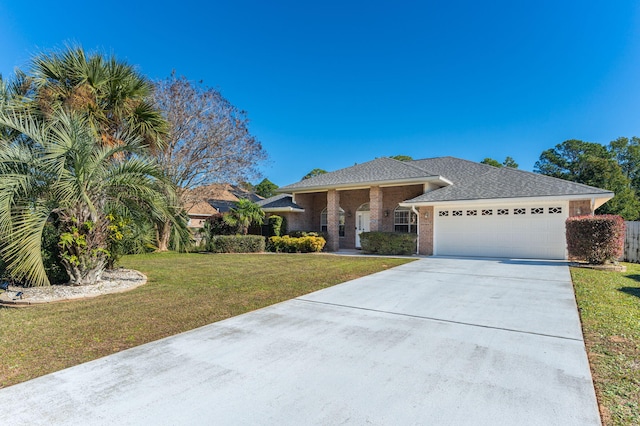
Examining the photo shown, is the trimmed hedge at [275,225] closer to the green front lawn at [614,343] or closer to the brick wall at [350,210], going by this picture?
the brick wall at [350,210]

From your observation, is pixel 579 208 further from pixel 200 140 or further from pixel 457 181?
pixel 200 140

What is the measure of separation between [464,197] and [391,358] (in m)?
12.2

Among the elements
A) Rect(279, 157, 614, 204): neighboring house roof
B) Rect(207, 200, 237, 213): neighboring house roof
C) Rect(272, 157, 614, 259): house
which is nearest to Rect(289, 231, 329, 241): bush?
Rect(272, 157, 614, 259): house

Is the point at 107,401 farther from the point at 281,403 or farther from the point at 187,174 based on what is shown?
the point at 187,174

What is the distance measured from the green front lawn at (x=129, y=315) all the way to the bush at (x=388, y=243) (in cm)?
671

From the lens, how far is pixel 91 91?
27.9 ft

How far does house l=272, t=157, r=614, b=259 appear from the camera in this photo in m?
13.0

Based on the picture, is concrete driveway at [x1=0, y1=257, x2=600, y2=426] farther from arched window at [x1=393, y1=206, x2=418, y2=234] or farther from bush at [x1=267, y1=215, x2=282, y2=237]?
bush at [x1=267, y1=215, x2=282, y2=237]

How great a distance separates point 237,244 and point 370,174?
8244 millimetres

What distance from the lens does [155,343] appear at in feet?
13.6

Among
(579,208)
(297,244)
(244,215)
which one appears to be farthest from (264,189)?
(579,208)

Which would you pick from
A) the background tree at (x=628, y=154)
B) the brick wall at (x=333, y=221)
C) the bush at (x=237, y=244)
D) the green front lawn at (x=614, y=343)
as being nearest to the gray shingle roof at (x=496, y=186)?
the brick wall at (x=333, y=221)

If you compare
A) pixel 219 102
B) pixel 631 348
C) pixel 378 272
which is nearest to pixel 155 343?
pixel 631 348

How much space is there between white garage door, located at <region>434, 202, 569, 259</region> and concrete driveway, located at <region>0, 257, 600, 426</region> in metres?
8.80
